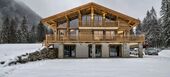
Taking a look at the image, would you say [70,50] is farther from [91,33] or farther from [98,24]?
[98,24]

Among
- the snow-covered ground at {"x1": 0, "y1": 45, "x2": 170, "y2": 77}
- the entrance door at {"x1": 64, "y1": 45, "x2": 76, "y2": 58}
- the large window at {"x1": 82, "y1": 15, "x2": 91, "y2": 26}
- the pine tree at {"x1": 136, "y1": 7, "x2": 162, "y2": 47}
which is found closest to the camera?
the snow-covered ground at {"x1": 0, "y1": 45, "x2": 170, "y2": 77}

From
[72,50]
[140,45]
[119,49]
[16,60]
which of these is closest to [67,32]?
[72,50]

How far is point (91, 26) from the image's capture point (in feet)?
131

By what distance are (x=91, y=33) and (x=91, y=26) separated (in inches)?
47.2

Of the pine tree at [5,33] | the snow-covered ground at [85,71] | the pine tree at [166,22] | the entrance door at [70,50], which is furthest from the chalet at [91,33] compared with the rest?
the pine tree at [5,33]

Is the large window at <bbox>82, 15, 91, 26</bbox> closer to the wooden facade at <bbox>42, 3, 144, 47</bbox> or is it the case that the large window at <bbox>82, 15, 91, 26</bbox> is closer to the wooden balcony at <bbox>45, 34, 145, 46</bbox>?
the wooden facade at <bbox>42, 3, 144, 47</bbox>

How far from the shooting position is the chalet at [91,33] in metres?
38.4

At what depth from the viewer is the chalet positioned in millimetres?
38375

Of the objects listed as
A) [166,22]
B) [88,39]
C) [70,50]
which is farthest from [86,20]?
[166,22]

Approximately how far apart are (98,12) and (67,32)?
566 centimetres

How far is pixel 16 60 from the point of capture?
26875 millimetres

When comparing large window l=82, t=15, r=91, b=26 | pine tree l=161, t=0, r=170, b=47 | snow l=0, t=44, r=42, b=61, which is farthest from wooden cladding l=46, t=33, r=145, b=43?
→ pine tree l=161, t=0, r=170, b=47

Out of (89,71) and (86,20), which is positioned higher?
(86,20)

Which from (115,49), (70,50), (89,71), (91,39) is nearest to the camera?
(89,71)
